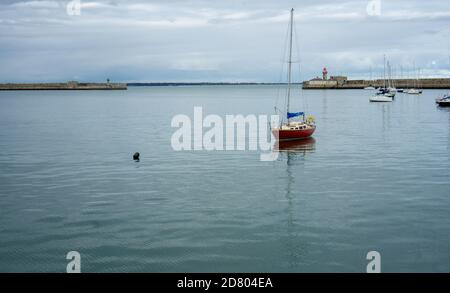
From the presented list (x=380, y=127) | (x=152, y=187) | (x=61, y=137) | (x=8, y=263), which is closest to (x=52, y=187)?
(x=152, y=187)

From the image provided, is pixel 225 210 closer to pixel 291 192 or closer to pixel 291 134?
pixel 291 192

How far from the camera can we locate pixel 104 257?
63.5 ft

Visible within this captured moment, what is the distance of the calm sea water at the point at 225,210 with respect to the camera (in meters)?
19.3

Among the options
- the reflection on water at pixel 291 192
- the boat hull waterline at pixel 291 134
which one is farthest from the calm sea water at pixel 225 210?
the boat hull waterline at pixel 291 134

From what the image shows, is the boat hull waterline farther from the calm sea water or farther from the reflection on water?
the calm sea water

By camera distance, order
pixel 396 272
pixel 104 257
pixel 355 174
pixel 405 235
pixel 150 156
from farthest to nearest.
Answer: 1. pixel 150 156
2. pixel 355 174
3. pixel 405 235
4. pixel 104 257
5. pixel 396 272

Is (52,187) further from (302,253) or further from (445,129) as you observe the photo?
(445,129)

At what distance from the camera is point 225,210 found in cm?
2561

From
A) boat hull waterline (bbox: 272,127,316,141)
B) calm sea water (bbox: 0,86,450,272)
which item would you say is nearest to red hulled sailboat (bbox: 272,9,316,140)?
boat hull waterline (bbox: 272,127,316,141)

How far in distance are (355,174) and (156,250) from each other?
19163 millimetres

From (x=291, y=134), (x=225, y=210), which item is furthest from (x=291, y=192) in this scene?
(x=291, y=134)

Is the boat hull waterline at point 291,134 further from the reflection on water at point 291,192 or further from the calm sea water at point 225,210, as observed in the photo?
the calm sea water at point 225,210
